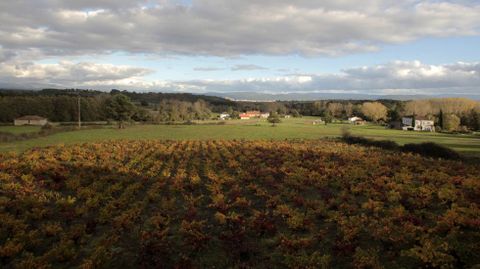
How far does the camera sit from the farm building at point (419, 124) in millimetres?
109500

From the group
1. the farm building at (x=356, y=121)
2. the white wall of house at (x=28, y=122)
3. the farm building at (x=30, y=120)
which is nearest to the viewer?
the white wall of house at (x=28, y=122)

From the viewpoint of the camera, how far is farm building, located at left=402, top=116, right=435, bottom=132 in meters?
110

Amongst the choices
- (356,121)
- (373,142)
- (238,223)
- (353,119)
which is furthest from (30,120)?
(353,119)

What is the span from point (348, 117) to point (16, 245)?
15616 centimetres

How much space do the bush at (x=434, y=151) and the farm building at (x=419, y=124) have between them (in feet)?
247

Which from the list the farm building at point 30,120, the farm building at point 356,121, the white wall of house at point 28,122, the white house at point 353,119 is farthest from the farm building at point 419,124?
the farm building at point 30,120

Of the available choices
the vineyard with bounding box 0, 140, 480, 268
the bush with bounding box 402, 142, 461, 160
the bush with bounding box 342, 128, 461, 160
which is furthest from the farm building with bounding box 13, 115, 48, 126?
the bush with bounding box 402, 142, 461, 160

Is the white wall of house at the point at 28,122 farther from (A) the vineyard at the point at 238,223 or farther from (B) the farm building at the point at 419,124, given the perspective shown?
(B) the farm building at the point at 419,124

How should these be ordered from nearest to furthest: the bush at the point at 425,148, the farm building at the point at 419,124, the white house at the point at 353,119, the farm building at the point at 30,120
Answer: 1. the bush at the point at 425,148
2. the farm building at the point at 30,120
3. the farm building at the point at 419,124
4. the white house at the point at 353,119

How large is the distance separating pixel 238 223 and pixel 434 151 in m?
33.1

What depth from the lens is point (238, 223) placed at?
482 inches

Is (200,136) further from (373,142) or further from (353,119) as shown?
(353,119)

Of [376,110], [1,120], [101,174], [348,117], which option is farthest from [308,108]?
[101,174]

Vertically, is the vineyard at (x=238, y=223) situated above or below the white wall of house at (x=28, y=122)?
below
